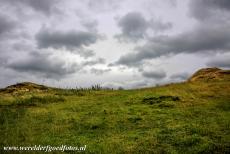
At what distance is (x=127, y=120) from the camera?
2189 cm

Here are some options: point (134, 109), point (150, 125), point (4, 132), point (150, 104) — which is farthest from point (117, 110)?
point (4, 132)

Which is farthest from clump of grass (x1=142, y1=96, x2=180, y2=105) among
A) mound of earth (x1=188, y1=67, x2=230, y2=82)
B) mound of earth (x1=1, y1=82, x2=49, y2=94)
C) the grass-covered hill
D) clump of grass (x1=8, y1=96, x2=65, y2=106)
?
mound of earth (x1=1, y1=82, x2=49, y2=94)

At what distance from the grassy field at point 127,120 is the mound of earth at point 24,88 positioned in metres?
1.68

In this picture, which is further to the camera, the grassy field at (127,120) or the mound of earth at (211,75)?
the mound of earth at (211,75)

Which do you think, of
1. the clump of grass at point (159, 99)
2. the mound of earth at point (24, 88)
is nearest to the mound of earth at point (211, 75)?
the clump of grass at point (159, 99)

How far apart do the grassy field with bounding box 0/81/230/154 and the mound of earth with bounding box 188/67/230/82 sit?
166 centimetres

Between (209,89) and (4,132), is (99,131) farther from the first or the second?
(209,89)

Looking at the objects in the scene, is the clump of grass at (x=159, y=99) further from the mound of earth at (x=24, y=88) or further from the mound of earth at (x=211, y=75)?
the mound of earth at (x=24, y=88)

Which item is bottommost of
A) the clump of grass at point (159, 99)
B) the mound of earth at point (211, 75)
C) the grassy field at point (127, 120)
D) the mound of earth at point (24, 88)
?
the grassy field at point (127, 120)

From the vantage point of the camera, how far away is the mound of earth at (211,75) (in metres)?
33.8

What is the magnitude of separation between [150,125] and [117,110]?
4.78 m

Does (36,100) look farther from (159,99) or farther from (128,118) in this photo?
(128,118)

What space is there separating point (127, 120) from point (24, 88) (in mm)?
17270

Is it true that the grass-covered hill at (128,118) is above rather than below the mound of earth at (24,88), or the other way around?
below
